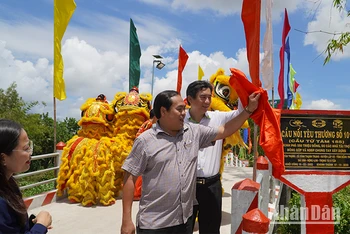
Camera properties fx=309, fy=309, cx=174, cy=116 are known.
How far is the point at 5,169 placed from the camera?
1347 millimetres

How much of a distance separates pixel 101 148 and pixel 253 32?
393 centimetres

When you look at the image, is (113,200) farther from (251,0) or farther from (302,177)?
(251,0)

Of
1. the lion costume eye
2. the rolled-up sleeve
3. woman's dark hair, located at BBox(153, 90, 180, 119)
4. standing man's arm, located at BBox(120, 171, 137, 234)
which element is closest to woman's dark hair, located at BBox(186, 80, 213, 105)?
woman's dark hair, located at BBox(153, 90, 180, 119)

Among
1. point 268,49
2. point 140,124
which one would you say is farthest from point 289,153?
point 140,124

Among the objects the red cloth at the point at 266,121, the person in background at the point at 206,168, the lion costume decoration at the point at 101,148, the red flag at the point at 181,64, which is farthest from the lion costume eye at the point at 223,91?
the red cloth at the point at 266,121

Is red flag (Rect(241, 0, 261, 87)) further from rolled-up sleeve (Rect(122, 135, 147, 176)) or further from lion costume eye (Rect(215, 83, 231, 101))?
lion costume eye (Rect(215, 83, 231, 101))

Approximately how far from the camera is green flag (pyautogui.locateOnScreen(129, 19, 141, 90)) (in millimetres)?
9406

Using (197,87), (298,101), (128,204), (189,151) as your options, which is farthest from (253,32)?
(298,101)

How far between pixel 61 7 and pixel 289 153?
5.37 meters

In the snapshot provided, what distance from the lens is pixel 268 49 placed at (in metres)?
3.27

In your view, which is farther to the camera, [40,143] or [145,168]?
[40,143]

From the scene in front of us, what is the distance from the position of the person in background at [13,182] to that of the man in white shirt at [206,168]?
1284 millimetres

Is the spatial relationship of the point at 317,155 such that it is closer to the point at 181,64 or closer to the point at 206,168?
the point at 206,168

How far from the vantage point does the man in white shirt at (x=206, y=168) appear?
252 centimetres
